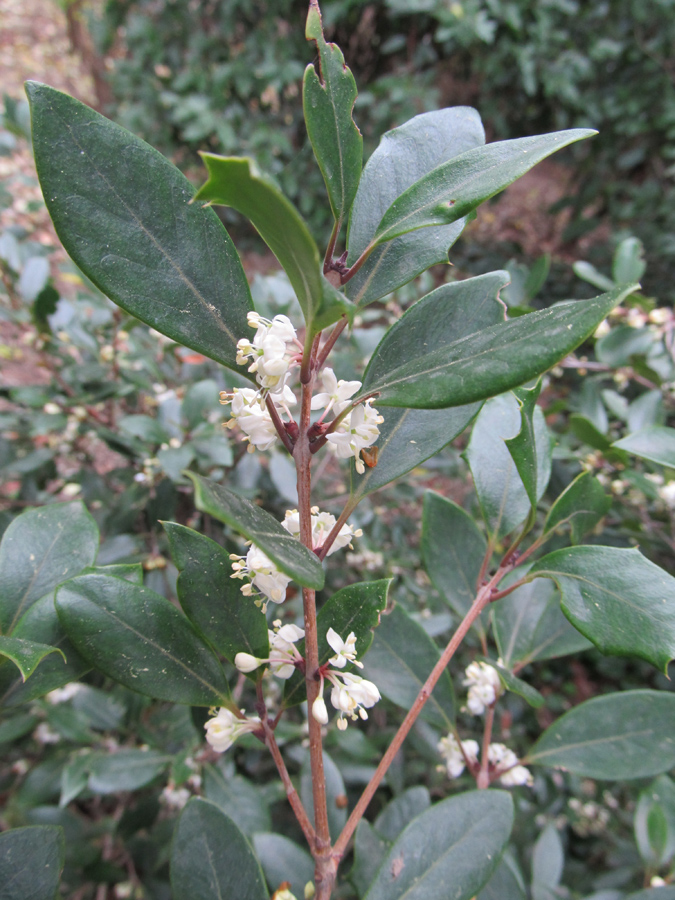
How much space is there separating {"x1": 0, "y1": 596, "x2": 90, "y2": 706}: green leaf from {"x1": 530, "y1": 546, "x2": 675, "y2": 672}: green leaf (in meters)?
0.48

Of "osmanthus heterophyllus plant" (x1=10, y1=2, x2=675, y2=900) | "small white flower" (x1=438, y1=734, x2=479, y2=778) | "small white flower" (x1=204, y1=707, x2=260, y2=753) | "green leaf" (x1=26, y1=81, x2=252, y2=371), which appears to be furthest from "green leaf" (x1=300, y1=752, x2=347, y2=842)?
"green leaf" (x1=26, y1=81, x2=252, y2=371)

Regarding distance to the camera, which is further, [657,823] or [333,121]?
[657,823]

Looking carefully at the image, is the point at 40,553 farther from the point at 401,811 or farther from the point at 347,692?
the point at 401,811

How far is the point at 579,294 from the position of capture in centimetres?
338

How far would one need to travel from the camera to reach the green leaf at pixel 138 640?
48 centimetres

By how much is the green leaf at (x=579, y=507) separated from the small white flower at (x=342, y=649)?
0.96 feet

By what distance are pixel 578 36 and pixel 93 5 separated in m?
3.90

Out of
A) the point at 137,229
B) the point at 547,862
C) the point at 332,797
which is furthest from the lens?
the point at 547,862

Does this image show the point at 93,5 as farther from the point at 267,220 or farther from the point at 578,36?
the point at 267,220

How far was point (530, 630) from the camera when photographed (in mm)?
833

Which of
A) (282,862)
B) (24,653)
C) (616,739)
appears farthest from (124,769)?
(616,739)

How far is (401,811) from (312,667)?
610 mm

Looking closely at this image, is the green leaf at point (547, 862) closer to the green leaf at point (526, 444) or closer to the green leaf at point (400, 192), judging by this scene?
the green leaf at point (526, 444)

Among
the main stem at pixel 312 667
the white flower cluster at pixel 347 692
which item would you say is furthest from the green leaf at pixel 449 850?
the white flower cluster at pixel 347 692
